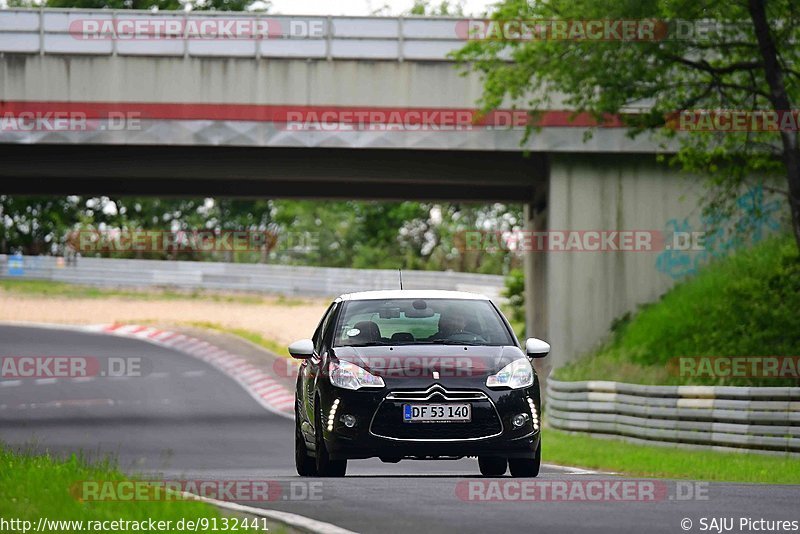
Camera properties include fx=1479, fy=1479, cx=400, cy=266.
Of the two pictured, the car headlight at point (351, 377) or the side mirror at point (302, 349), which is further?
the side mirror at point (302, 349)

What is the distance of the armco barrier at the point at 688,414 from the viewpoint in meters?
20.3

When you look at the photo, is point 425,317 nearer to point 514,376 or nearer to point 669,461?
point 514,376

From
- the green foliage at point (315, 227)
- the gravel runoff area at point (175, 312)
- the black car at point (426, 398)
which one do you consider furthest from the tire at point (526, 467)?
the green foliage at point (315, 227)

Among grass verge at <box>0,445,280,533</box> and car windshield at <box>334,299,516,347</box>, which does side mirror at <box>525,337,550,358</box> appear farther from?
grass verge at <box>0,445,280,533</box>

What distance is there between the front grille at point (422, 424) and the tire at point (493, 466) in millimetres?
1910

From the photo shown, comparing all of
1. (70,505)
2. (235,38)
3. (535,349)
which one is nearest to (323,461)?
(535,349)

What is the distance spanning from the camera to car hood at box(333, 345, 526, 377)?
457 inches

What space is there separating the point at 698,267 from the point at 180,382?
14988 mm

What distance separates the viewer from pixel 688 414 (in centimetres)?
2245

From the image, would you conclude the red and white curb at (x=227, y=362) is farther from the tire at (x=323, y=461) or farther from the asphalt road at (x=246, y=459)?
the tire at (x=323, y=461)

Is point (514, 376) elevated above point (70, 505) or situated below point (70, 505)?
above

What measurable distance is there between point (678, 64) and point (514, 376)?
15748 millimetres

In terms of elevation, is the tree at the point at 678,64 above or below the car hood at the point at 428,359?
above

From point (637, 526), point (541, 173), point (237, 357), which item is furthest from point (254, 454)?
point (237, 357)
